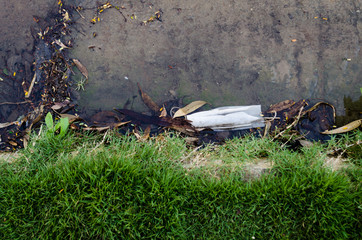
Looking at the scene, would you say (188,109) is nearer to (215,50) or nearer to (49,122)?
(215,50)

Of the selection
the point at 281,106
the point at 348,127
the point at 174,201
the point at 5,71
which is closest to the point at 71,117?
the point at 5,71

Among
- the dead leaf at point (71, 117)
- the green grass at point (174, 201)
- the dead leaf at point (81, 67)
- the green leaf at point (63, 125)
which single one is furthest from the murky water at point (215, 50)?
the green grass at point (174, 201)

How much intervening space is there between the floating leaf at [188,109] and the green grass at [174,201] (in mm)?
627

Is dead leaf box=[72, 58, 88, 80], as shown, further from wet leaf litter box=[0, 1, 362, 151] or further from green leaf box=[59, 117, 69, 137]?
green leaf box=[59, 117, 69, 137]

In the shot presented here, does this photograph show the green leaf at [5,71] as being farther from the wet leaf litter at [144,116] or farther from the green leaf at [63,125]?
the green leaf at [63,125]

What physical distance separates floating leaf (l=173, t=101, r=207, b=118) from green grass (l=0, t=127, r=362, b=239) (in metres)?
0.63

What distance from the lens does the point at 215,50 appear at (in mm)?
3193

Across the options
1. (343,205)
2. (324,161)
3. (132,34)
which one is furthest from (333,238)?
(132,34)

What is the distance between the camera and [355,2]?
10.5 feet

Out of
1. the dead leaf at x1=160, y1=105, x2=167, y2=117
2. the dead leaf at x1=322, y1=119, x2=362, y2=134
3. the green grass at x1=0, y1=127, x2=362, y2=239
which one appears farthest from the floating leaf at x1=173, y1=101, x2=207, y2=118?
the dead leaf at x1=322, y1=119, x2=362, y2=134

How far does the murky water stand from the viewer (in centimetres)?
313

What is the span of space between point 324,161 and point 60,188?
2497mm

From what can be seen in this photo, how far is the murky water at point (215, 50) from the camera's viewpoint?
3.13 metres

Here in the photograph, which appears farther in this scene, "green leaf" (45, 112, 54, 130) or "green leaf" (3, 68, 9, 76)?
"green leaf" (3, 68, 9, 76)
